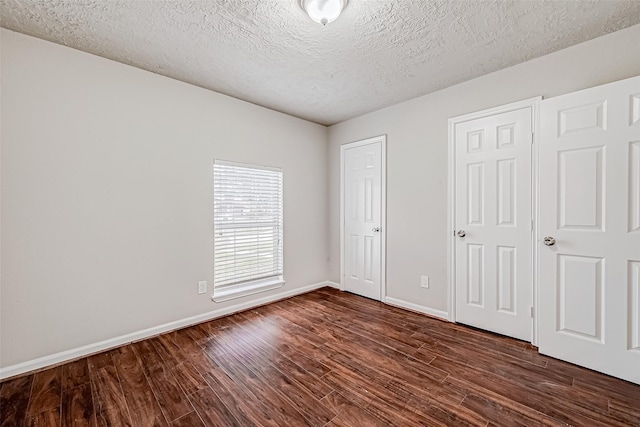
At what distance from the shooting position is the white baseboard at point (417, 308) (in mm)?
3017

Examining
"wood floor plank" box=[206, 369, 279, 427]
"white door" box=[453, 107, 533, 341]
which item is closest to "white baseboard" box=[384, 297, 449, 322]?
"white door" box=[453, 107, 533, 341]

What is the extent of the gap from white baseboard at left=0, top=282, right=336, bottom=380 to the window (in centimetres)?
15

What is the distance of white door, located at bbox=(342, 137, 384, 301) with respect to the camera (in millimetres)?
3652

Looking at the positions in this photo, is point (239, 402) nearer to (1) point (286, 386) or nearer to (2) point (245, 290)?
(1) point (286, 386)

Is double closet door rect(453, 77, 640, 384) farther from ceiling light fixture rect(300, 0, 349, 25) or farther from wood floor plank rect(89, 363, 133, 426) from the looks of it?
wood floor plank rect(89, 363, 133, 426)

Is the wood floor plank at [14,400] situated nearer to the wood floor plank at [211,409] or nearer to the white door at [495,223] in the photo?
the wood floor plank at [211,409]

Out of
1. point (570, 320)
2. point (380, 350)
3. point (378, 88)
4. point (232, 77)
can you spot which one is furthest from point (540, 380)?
point (232, 77)

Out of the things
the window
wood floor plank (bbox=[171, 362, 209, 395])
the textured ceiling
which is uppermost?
the textured ceiling

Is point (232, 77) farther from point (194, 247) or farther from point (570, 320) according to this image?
point (570, 320)

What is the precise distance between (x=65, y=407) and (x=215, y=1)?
274 cm

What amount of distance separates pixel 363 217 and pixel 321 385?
7.73 ft

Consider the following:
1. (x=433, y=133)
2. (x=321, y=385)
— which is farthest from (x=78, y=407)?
(x=433, y=133)

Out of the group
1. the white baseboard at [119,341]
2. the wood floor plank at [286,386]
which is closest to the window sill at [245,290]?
the white baseboard at [119,341]

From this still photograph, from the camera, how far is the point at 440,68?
2578mm
